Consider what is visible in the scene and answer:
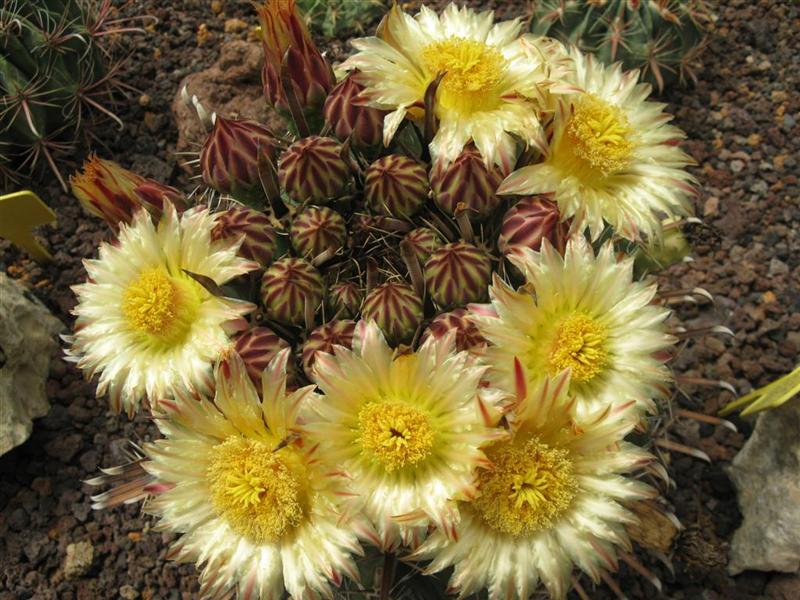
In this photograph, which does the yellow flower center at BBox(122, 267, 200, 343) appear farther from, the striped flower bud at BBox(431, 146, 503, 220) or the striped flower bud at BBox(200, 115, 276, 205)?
the striped flower bud at BBox(431, 146, 503, 220)

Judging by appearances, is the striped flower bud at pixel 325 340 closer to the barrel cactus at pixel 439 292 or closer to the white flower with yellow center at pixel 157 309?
the barrel cactus at pixel 439 292

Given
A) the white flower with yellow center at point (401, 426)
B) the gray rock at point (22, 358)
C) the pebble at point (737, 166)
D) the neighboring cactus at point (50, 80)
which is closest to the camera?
the white flower with yellow center at point (401, 426)

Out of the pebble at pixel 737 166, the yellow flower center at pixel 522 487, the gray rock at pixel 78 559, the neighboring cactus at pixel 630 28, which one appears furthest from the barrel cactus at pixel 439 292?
the pebble at pixel 737 166

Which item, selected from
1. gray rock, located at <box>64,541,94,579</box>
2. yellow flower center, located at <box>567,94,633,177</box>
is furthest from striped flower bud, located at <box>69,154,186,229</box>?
gray rock, located at <box>64,541,94,579</box>

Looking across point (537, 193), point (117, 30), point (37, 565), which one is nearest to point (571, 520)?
point (537, 193)

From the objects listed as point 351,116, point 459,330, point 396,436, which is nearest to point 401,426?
point 396,436

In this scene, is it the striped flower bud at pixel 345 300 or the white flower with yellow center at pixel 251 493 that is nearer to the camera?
the white flower with yellow center at pixel 251 493
